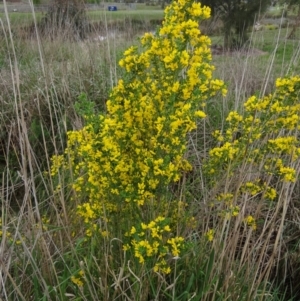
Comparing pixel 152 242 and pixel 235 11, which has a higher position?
pixel 152 242

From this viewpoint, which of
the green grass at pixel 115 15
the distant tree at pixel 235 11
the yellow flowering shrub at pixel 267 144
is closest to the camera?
the yellow flowering shrub at pixel 267 144

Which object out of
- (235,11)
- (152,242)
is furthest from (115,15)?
(152,242)

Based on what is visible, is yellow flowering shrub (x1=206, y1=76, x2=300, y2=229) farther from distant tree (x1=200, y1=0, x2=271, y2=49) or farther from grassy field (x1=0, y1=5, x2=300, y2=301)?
distant tree (x1=200, y1=0, x2=271, y2=49)

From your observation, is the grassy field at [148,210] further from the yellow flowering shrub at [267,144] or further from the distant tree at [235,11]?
the distant tree at [235,11]

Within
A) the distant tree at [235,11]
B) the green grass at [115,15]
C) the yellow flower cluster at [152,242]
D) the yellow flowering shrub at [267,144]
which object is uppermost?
the yellow flowering shrub at [267,144]

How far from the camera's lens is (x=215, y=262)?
1.75m

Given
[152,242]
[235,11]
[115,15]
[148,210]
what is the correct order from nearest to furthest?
[152,242] < [148,210] < [115,15] < [235,11]

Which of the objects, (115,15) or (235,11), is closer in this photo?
(115,15)

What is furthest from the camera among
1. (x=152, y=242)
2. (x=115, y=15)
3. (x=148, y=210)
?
(x=115, y=15)

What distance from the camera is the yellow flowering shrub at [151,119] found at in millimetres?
1541

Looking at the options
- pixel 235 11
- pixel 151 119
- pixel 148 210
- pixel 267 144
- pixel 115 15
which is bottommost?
pixel 235 11

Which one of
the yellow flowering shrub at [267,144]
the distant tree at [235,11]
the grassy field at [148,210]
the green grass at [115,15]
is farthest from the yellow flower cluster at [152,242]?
the distant tree at [235,11]

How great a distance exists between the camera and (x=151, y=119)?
5.33ft

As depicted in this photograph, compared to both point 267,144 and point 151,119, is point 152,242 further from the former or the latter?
point 267,144
